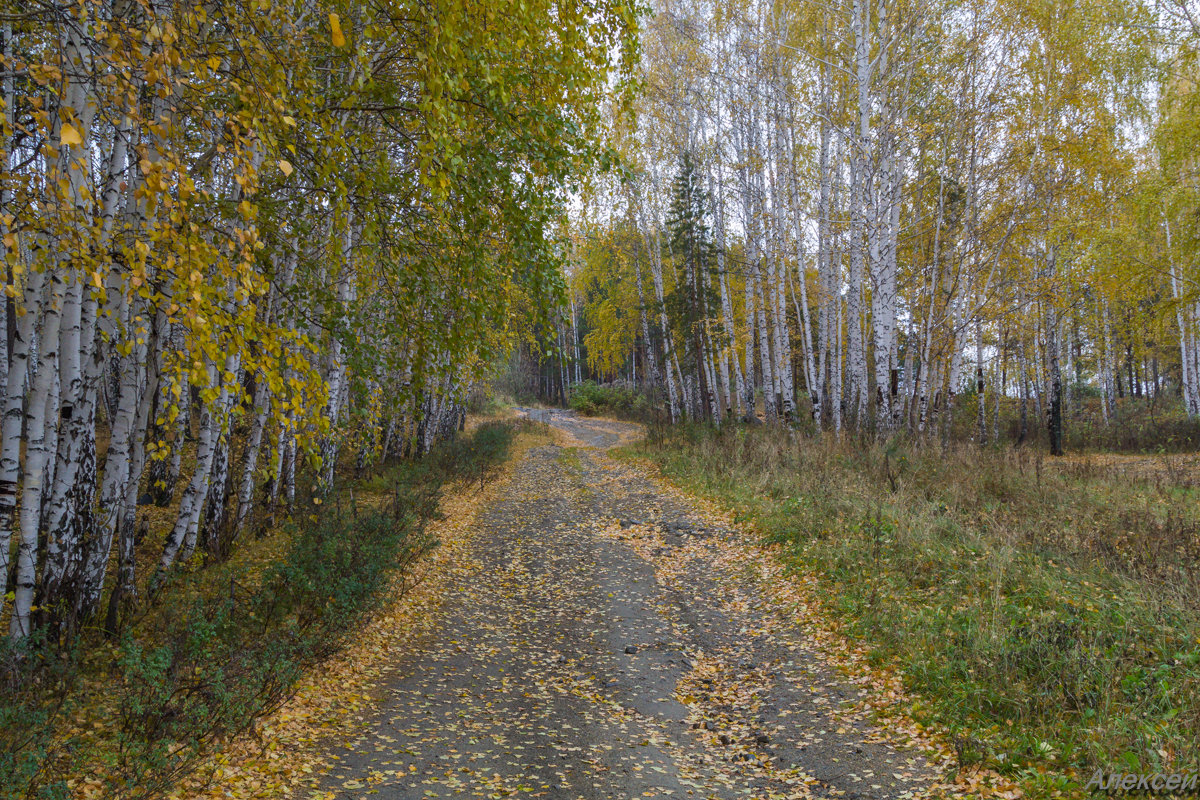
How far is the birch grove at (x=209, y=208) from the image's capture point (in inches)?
119

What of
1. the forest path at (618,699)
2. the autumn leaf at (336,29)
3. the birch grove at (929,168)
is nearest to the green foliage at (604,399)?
the birch grove at (929,168)

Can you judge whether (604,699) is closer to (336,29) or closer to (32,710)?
(32,710)

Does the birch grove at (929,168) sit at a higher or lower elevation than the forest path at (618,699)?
higher

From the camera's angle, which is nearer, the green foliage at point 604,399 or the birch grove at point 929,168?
the birch grove at point 929,168

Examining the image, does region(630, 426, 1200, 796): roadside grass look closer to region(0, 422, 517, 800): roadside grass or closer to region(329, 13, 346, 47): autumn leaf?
region(0, 422, 517, 800): roadside grass

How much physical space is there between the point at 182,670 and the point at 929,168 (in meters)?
19.0

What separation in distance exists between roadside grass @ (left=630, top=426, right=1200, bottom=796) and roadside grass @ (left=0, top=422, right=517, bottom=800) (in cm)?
461

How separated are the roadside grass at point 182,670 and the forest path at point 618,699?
76 centimetres

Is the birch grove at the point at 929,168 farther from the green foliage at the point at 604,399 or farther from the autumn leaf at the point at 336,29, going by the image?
the green foliage at the point at 604,399

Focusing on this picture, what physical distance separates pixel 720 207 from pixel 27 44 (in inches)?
678

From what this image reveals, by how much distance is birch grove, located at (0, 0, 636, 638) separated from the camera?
3031 millimetres

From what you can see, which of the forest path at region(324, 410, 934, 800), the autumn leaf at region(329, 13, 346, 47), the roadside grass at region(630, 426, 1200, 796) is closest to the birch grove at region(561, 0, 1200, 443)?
the roadside grass at region(630, 426, 1200, 796)

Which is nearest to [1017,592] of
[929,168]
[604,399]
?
[929,168]

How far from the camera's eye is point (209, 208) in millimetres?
5809
